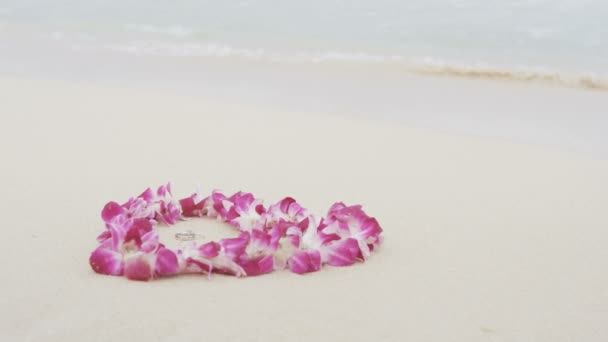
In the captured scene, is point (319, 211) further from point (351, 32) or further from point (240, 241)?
point (351, 32)

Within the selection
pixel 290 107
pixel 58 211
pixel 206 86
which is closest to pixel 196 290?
pixel 58 211

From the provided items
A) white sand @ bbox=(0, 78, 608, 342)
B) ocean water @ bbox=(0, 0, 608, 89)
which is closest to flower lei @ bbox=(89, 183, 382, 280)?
white sand @ bbox=(0, 78, 608, 342)

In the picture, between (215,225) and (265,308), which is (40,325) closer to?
(265,308)

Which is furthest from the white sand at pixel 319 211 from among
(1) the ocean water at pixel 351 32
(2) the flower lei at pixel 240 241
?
(1) the ocean water at pixel 351 32

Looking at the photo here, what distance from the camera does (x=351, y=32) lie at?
20.2ft

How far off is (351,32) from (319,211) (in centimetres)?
437

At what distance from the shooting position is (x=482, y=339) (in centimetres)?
127

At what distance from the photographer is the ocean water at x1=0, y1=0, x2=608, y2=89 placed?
5270mm

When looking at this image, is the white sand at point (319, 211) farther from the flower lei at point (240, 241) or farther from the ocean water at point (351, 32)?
the ocean water at point (351, 32)

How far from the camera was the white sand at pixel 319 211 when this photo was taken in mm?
1304

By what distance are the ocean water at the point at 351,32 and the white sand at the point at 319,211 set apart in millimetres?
2241

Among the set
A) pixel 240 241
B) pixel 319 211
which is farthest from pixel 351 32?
pixel 240 241

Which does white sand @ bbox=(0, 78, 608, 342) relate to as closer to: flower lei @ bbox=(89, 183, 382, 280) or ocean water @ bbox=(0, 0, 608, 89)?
flower lei @ bbox=(89, 183, 382, 280)

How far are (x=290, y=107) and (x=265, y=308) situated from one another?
2192 mm
